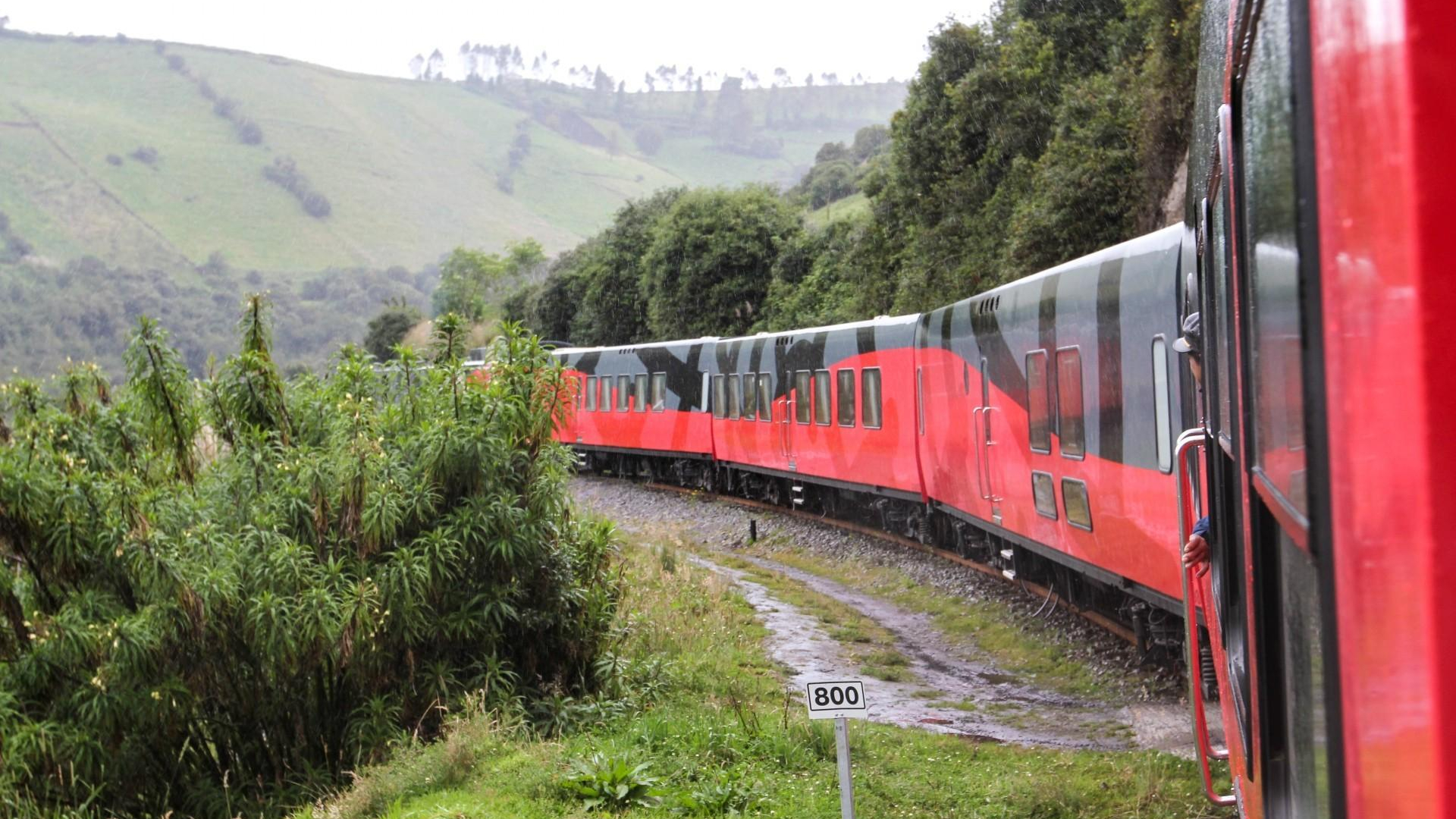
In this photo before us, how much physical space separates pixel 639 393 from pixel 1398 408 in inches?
1109

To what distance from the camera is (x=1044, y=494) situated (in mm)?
10891

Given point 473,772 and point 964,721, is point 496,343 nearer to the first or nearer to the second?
point 473,772

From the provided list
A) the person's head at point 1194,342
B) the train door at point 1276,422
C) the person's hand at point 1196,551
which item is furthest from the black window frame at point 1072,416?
the train door at point 1276,422

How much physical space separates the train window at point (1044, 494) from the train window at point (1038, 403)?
0.21m

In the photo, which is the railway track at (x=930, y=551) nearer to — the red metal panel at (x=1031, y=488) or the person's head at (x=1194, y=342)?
the red metal panel at (x=1031, y=488)

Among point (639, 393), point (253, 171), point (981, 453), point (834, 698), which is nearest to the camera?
point (834, 698)

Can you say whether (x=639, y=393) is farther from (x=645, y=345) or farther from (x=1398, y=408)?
(x=1398, y=408)

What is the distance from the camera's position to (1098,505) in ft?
31.2

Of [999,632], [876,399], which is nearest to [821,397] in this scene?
[876,399]

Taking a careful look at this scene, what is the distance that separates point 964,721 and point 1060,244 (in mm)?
13826

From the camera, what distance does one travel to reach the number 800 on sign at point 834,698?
573 cm

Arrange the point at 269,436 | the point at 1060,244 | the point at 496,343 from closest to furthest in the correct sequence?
1. the point at 496,343
2. the point at 269,436
3. the point at 1060,244

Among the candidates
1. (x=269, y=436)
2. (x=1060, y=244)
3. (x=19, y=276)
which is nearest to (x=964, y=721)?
(x=269, y=436)

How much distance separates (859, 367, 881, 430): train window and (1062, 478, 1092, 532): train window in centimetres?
759
